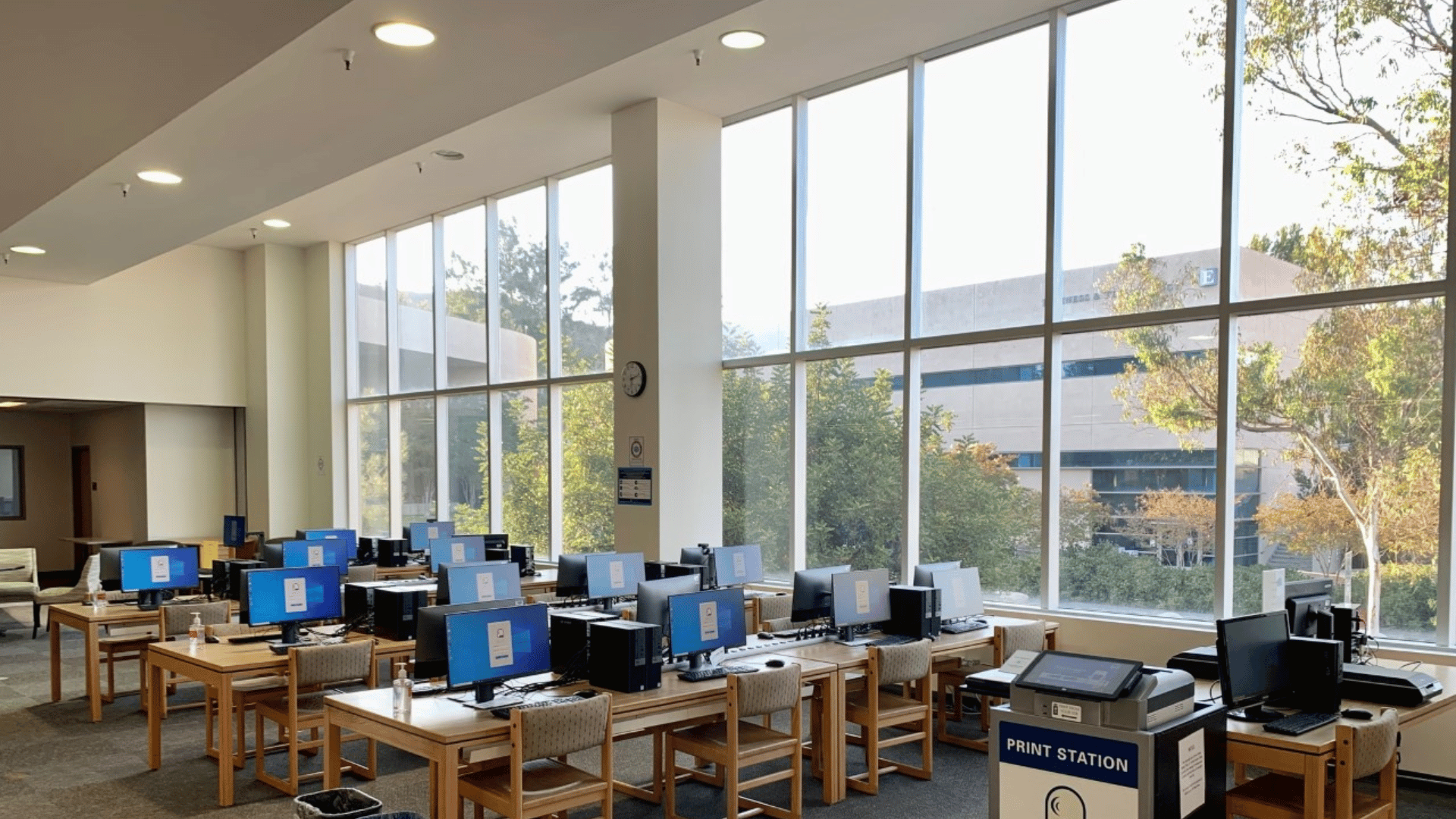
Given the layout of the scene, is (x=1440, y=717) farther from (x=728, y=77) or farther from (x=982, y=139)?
(x=728, y=77)

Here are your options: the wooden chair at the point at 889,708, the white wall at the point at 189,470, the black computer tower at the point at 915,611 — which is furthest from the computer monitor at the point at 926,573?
the white wall at the point at 189,470

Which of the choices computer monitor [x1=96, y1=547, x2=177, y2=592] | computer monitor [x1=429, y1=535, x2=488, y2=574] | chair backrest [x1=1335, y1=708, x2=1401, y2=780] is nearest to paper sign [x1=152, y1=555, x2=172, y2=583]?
computer monitor [x1=96, y1=547, x2=177, y2=592]

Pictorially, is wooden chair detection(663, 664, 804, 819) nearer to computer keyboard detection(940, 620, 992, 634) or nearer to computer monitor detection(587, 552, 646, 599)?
computer keyboard detection(940, 620, 992, 634)

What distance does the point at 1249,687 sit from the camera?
413 cm

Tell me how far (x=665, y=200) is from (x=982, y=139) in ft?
8.01

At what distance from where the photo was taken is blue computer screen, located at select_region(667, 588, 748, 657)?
4871 millimetres

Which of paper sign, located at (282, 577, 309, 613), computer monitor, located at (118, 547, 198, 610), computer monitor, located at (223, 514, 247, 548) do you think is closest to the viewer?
paper sign, located at (282, 577, 309, 613)

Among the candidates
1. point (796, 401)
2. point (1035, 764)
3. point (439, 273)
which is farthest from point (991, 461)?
point (439, 273)

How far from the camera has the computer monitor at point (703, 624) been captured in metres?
4.88

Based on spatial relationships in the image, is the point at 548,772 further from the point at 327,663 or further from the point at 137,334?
the point at 137,334

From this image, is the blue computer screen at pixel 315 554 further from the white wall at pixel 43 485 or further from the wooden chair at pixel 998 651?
the white wall at pixel 43 485

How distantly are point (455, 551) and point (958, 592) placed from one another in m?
4.14

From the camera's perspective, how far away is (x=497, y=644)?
4297mm

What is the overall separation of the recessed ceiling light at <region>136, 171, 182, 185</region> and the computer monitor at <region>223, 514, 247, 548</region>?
6.45m
